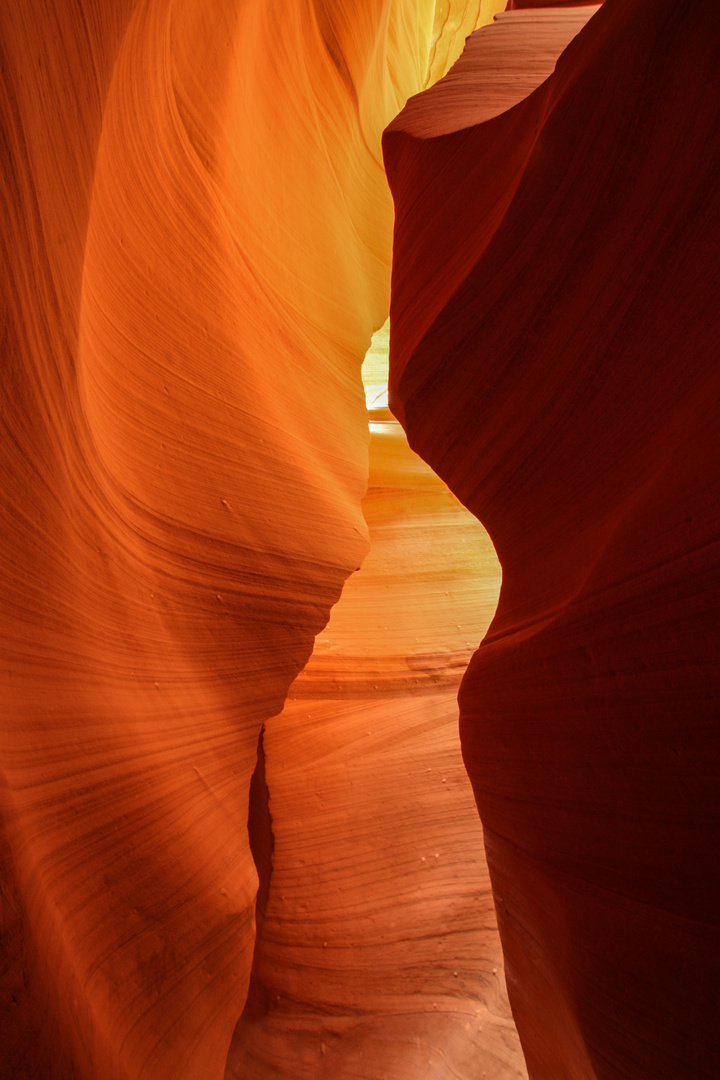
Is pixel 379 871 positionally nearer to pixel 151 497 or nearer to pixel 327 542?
pixel 327 542

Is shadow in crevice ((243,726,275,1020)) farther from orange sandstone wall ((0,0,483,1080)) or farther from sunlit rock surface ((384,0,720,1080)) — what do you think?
sunlit rock surface ((384,0,720,1080))

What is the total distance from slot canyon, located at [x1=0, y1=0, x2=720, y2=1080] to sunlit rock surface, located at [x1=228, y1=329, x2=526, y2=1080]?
0.01m

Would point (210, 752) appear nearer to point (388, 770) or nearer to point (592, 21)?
point (388, 770)

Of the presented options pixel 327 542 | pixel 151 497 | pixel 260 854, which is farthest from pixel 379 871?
pixel 151 497

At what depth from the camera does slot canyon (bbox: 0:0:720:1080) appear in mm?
858

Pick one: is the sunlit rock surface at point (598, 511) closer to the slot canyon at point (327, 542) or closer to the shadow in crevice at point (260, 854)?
the slot canyon at point (327, 542)

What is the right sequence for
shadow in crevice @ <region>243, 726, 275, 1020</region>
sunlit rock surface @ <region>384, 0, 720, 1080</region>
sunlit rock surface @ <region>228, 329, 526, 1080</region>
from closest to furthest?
sunlit rock surface @ <region>384, 0, 720, 1080</region> < sunlit rock surface @ <region>228, 329, 526, 1080</region> < shadow in crevice @ <region>243, 726, 275, 1020</region>

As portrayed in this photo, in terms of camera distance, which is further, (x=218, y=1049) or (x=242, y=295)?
(x=242, y=295)

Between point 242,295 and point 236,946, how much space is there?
1438 mm

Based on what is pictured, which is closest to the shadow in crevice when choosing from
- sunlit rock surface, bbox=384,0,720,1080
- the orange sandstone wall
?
the orange sandstone wall

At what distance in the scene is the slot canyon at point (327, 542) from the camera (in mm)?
858

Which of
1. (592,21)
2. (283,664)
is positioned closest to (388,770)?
(283,664)

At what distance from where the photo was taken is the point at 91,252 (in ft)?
3.87

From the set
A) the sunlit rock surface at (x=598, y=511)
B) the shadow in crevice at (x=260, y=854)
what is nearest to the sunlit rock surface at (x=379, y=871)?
the shadow in crevice at (x=260, y=854)
